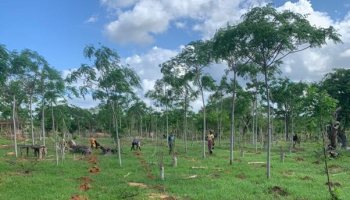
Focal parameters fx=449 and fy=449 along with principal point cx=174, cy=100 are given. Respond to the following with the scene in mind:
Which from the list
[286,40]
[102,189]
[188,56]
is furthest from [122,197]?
[188,56]

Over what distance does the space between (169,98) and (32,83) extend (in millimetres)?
13747

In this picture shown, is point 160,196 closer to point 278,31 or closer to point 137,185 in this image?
point 137,185

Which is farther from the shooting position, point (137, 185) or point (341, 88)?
point (341, 88)

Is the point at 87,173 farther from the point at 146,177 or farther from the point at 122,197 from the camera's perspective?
the point at 122,197

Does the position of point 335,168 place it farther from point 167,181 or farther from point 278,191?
point 167,181

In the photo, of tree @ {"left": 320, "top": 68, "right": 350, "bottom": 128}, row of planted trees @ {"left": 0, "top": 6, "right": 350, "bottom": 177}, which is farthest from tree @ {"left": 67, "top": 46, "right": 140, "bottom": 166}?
Result: tree @ {"left": 320, "top": 68, "right": 350, "bottom": 128}

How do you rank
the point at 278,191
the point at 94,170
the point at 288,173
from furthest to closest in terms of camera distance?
the point at 94,170 → the point at 288,173 → the point at 278,191

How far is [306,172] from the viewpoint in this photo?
2675 cm

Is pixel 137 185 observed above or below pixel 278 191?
above

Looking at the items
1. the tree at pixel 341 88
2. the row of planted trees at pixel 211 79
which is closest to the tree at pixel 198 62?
the row of planted trees at pixel 211 79

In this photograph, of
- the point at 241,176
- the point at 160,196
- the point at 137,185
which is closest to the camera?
the point at 160,196

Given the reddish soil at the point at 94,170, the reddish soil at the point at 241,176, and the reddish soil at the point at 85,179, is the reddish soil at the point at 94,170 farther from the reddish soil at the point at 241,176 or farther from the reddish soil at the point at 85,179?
the reddish soil at the point at 241,176

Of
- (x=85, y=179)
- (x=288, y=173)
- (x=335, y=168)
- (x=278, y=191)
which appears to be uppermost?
(x=85, y=179)

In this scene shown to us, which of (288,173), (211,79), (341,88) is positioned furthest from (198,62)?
(341,88)
